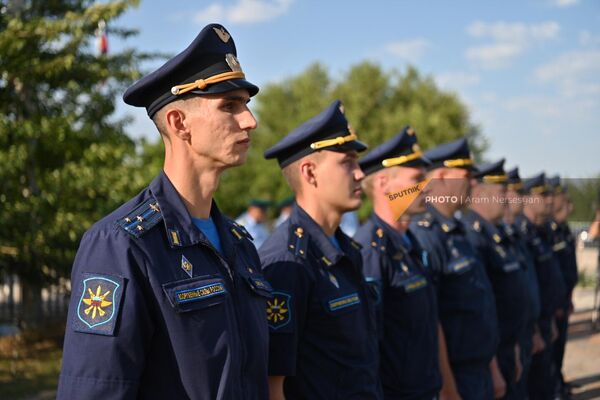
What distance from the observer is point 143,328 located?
187 cm

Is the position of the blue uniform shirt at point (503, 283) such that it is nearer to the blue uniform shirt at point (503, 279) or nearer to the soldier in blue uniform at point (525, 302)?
the blue uniform shirt at point (503, 279)

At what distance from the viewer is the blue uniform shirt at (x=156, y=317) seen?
1802 millimetres

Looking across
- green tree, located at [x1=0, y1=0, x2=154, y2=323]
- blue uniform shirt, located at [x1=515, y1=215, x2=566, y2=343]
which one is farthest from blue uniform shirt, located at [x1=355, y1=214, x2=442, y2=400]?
green tree, located at [x1=0, y1=0, x2=154, y2=323]

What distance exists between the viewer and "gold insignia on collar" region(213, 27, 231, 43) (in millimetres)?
2279

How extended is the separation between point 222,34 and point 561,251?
7387mm

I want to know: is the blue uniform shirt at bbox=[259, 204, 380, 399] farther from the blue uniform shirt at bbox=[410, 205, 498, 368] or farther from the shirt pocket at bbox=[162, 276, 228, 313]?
the blue uniform shirt at bbox=[410, 205, 498, 368]

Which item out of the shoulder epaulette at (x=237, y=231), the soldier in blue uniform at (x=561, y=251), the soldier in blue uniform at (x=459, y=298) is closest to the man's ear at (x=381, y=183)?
the soldier in blue uniform at (x=459, y=298)

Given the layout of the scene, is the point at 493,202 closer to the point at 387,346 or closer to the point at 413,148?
the point at 413,148

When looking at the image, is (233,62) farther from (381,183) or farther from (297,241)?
(381,183)

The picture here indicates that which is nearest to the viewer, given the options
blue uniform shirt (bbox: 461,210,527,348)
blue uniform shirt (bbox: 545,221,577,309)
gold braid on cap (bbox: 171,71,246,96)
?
gold braid on cap (bbox: 171,71,246,96)

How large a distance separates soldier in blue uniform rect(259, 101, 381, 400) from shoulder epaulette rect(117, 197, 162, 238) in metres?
0.86

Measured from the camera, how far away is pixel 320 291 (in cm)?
293

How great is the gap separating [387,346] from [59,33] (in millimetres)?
6785

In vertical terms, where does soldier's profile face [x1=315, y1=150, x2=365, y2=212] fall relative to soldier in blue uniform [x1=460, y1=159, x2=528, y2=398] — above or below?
above
